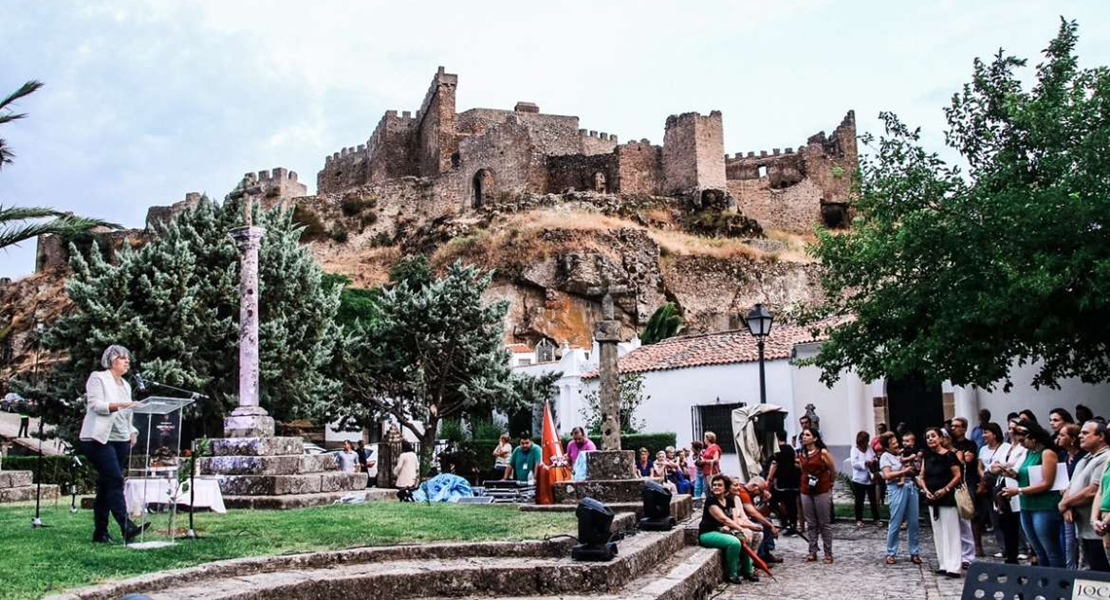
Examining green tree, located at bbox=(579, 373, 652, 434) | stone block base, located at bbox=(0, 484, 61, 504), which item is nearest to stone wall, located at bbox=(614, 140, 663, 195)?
green tree, located at bbox=(579, 373, 652, 434)

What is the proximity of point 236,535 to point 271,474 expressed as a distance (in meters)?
4.71

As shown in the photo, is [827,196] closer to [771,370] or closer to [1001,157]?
[771,370]

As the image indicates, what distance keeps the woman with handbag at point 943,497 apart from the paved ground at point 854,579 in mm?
207

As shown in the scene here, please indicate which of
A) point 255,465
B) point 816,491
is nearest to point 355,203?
point 255,465

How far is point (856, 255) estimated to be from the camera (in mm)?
13719

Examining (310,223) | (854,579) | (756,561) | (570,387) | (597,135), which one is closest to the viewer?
(854,579)

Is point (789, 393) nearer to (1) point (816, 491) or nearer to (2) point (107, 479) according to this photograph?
(1) point (816, 491)

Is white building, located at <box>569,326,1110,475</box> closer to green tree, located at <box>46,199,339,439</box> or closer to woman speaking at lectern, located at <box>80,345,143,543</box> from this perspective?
green tree, located at <box>46,199,339,439</box>

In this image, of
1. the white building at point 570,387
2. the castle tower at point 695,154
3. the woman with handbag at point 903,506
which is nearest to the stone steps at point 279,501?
the woman with handbag at point 903,506

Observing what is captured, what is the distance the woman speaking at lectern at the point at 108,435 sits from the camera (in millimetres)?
7566

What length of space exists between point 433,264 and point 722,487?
35566 mm

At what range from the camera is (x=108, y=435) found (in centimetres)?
761

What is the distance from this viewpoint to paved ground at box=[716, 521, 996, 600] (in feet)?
29.0

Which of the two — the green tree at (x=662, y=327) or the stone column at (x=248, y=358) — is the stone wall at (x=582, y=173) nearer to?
the green tree at (x=662, y=327)
